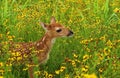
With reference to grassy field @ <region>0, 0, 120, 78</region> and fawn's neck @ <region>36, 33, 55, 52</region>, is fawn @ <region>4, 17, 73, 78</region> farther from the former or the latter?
grassy field @ <region>0, 0, 120, 78</region>

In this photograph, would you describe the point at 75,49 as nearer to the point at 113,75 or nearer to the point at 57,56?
the point at 57,56

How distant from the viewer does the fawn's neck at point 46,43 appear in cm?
571

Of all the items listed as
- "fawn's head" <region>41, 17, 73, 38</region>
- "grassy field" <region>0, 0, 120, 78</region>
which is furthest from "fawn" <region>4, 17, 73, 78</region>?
"grassy field" <region>0, 0, 120, 78</region>

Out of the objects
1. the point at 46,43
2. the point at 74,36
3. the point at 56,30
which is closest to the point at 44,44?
the point at 46,43

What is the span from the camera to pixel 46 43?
5840 mm

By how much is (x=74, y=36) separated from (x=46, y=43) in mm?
649

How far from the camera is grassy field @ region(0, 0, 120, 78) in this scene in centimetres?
463

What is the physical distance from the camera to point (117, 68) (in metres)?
4.44

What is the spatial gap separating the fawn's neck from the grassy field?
106 millimetres

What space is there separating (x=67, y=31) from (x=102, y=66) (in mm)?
1220

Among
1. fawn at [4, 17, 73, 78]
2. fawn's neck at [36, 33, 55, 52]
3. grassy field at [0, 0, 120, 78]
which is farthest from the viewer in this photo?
fawn's neck at [36, 33, 55, 52]

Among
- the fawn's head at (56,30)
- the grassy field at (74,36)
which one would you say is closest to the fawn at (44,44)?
the fawn's head at (56,30)

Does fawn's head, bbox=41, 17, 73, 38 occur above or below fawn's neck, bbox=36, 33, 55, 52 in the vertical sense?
above

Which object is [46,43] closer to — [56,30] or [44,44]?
[44,44]
